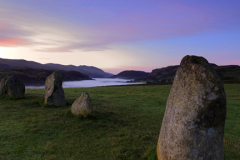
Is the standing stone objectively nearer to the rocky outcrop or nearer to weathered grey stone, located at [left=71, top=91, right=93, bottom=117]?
weathered grey stone, located at [left=71, top=91, right=93, bottom=117]

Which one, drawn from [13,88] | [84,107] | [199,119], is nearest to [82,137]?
[84,107]

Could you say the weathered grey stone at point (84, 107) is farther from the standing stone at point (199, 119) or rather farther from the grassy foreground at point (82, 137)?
the standing stone at point (199, 119)

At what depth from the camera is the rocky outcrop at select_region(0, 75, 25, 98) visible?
18.1 m

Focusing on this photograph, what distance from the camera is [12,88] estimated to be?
18.2 m

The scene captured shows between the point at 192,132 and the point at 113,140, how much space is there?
4.38 m

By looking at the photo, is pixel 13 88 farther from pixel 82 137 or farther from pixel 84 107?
pixel 82 137

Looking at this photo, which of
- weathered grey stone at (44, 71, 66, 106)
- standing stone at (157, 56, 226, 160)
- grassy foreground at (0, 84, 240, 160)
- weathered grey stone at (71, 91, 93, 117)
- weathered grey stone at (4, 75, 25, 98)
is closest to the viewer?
standing stone at (157, 56, 226, 160)

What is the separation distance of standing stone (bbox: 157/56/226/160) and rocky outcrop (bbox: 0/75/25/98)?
18.9 meters

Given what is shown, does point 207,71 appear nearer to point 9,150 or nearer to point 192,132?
point 192,132

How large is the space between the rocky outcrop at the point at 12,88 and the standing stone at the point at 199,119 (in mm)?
18945

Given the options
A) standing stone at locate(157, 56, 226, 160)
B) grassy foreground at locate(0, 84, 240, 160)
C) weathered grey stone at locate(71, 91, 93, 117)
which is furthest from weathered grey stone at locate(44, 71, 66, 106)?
standing stone at locate(157, 56, 226, 160)

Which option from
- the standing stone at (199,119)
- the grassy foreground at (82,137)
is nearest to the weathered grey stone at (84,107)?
the grassy foreground at (82,137)

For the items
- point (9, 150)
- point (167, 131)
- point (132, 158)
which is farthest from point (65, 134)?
point (167, 131)

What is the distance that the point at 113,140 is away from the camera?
310 inches
